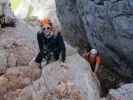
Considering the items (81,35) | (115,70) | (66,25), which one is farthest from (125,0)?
(66,25)

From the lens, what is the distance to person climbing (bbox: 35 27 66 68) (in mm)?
13477

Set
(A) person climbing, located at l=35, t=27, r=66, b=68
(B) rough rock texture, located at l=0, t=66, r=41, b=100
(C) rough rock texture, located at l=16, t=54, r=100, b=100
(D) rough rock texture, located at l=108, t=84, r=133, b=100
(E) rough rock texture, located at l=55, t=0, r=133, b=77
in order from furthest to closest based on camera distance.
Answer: (E) rough rock texture, located at l=55, t=0, r=133, b=77 → (A) person climbing, located at l=35, t=27, r=66, b=68 → (B) rough rock texture, located at l=0, t=66, r=41, b=100 → (D) rough rock texture, located at l=108, t=84, r=133, b=100 → (C) rough rock texture, located at l=16, t=54, r=100, b=100

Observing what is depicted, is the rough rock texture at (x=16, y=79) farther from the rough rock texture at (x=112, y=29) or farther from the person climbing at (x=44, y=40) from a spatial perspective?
the rough rock texture at (x=112, y=29)

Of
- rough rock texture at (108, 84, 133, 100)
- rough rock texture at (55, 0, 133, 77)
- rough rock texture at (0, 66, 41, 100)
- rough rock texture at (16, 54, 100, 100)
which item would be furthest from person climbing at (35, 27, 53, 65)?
rough rock texture at (55, 0, 133, 77)

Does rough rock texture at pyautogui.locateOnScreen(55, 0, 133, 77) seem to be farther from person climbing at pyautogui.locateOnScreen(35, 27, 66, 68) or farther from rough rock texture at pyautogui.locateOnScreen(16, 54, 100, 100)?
person climbing at pyautogui.locateOnScreen(35, 27, 66, 68)

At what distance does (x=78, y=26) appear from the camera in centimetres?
2386

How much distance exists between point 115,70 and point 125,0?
5.21m

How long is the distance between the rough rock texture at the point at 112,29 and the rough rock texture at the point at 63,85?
358cm

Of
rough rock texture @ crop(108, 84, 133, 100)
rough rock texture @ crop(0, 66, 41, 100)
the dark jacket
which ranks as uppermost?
the dark jacket

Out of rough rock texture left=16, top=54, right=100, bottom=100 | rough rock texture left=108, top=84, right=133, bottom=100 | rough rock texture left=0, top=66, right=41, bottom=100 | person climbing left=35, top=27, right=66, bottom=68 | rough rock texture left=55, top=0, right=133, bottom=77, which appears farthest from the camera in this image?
rough rock texture left=55, top=0, right=133, bottom=77

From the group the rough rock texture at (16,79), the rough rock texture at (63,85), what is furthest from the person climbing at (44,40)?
the rough rock texture at (16,79)

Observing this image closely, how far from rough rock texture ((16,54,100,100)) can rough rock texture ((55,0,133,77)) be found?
3583 mm

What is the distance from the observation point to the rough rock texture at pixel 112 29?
16672 mm

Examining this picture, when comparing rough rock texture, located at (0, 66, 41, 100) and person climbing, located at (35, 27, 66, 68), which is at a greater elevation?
person climbing, located at (35, 27, 66, 68)
